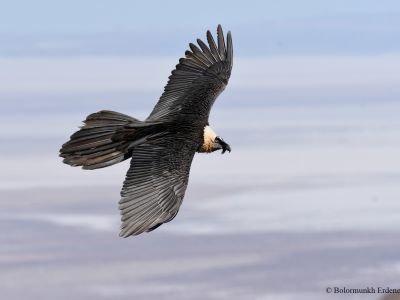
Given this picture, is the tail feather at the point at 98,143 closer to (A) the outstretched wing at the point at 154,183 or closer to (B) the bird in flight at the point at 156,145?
(B) the bird in flight at the point at 156,145

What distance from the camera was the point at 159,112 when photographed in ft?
46.8

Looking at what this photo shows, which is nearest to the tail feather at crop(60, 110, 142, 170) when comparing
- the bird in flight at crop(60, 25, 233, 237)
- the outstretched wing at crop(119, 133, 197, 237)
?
the bird in flight at crop(60, 25, 233, 237)

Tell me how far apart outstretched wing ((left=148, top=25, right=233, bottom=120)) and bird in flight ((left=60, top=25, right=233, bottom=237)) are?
1cm

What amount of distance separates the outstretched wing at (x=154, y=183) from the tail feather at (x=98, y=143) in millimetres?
278

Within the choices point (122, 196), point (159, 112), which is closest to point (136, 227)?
point (122, 196)

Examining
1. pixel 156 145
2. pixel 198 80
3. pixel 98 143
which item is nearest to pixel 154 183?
pixel 156 145

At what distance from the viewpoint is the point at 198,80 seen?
14.8 meters

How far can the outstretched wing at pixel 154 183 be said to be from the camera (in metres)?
12.1

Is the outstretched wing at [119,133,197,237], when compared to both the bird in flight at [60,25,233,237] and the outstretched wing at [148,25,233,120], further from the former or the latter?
the outstretched wing at [148,25,233,120]

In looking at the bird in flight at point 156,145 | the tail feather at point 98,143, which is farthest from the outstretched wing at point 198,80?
the tail feather at point 98,143

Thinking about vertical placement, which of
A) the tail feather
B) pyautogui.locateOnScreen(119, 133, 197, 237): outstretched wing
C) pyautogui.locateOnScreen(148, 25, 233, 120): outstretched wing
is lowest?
pyautogui.locateOnScreen(119, 133, 197, 237): outstretched wing

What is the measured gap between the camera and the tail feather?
520 inches

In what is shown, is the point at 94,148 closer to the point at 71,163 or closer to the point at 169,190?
the point at 71,163

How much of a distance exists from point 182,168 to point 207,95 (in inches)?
68.6
